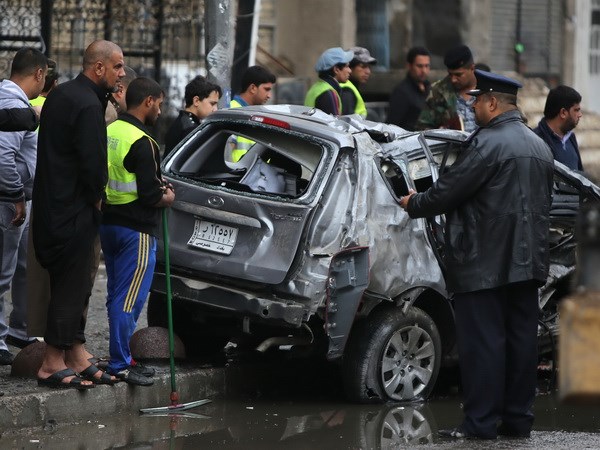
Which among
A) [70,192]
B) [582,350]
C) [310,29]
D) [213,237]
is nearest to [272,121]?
[213,237]

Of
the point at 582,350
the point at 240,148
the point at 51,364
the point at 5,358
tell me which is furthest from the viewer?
the point at 240,148

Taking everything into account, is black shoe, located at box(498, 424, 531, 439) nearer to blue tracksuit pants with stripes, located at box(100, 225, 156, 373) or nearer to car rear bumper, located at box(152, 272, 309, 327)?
car rear bumper, located at box(152, 272, 309, 327)

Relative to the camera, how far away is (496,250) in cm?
722

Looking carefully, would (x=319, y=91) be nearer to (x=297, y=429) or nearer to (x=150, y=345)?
(x=150, y=345)

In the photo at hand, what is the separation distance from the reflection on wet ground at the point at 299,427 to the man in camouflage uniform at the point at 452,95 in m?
3.41

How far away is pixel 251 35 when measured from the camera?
474 inches

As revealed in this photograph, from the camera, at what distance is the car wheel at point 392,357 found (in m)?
8.23

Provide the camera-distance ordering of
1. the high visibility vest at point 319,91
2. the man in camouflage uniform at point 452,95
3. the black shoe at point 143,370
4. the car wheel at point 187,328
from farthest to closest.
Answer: the man in camouflage uniform at point 452,95 < the high visibility vest at point 319,91 < the car wheel at point 187,328 < the black shoe at point 143,370

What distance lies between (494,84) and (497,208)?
2.26ft

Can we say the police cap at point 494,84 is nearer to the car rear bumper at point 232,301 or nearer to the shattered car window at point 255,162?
the shattered car window at point 255,162

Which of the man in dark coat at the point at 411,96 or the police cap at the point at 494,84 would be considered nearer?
the police cap at the point at 494,84

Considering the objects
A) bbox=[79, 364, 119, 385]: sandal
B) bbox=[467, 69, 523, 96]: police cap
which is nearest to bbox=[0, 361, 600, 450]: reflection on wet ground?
bbox=[79, 364, 119, 385]: sandal

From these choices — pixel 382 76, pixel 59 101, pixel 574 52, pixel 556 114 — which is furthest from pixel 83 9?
pixel 574 52

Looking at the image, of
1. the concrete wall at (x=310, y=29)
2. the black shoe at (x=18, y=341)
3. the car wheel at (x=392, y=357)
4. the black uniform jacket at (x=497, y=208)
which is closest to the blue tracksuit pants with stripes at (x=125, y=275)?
the black shoe at (x=18, y=341)
